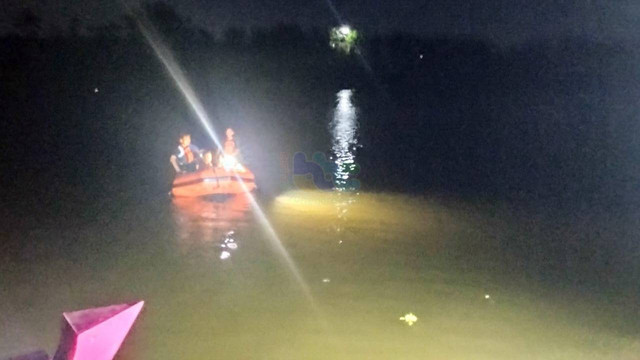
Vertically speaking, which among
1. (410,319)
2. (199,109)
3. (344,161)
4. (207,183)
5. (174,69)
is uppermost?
(174,69)

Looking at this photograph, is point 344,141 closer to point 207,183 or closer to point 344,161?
point 344,161

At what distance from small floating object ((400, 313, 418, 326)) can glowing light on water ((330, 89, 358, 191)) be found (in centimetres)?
754

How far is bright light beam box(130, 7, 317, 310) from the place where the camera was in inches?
347

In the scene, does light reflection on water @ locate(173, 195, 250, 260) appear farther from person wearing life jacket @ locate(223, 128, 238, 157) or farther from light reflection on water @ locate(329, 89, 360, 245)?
light reflection on water @ locate(329, 89, 360, 245)

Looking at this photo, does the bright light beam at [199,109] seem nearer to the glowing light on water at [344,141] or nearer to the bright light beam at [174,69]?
the bright light beam at [174,69]

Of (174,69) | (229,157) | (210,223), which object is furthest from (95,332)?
(174,69)

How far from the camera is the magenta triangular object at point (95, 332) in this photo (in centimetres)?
261

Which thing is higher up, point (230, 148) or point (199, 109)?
point (199, 109)

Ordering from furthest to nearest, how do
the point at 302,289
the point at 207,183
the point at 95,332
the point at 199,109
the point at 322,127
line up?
the point at 199,109 → the point at 322,127 → the point at 207,183 → the point at 302,289 → the point at 95,332

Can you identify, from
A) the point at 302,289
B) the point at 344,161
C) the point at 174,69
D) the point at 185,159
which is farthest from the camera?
the point at 174,69

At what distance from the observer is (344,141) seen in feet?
76.6

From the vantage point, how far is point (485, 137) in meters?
25.1

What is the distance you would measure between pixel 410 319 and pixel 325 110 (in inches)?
1197

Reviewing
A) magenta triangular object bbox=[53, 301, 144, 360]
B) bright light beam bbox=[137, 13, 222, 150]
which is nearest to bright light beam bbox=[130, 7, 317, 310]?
bright light beam bbox=[137, 13, 222, 150]
